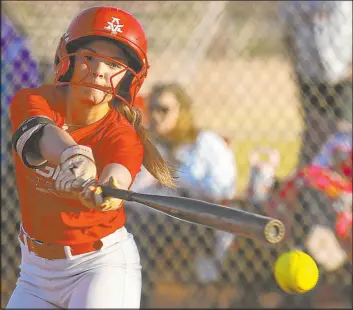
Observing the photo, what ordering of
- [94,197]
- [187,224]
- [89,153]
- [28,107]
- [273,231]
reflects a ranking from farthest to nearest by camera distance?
[187,224], [28,107], [89,153], [94,197], [273,231]

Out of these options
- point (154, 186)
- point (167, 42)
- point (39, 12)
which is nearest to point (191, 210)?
point (154, 186)

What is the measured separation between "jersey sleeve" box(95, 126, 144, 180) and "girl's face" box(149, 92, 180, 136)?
215 centimetres

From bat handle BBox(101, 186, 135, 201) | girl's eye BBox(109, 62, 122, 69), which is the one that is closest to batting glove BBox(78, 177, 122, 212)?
bat handle BBox(101, 186, 135, 201)

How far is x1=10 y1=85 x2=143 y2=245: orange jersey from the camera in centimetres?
258

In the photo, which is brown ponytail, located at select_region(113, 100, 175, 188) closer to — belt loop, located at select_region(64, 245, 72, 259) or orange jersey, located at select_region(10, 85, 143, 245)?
orange jersey, located at select_region(10, 85, 143, 245)

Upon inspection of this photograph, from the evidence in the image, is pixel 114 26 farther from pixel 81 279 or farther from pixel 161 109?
pixel 161 109

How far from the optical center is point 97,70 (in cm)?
263

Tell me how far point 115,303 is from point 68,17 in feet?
9.82

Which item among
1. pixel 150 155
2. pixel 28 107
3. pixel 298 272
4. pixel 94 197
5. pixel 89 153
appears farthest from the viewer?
pixel 298 272

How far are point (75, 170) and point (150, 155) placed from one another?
576 mm

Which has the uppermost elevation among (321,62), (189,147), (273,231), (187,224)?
(273,231)

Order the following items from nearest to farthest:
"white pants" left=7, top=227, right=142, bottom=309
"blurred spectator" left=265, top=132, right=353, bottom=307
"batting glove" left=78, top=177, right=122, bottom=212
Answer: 1. "batting glove" left=78, top=177, right=122, bottom=212
2. "white pants" left=7, top=227, right=142, bottom=309
3. "blurred spectator" left=265, top=132, right=353, bottom=307

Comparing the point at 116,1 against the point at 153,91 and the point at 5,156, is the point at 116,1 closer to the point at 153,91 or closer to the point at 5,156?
the point at 153,91

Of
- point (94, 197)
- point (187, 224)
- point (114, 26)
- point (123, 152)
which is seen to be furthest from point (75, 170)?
point (187, 224)
